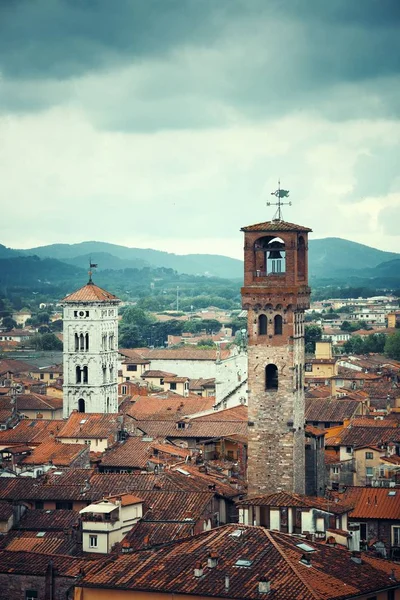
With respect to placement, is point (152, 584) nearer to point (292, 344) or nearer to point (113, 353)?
point (292, 344)

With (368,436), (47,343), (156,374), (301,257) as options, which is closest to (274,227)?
(301,257)

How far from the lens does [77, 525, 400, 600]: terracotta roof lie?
134ft

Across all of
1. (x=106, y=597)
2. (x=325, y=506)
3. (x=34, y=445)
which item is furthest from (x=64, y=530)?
(x=34, y=445)

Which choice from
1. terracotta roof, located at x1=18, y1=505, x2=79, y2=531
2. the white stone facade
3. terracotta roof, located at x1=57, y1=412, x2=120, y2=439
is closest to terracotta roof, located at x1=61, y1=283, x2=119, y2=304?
the white stone facade

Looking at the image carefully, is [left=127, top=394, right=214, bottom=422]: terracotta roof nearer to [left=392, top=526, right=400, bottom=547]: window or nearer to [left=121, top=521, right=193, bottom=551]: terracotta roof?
[left=121, top=521, right=193, bottom=551]: terracotta roof

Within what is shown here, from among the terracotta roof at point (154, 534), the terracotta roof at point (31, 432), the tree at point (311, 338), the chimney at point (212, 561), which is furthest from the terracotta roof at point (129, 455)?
the tree at point (311, 338)

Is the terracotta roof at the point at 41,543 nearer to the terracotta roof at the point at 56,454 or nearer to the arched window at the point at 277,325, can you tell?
the arched window at the point at 277,325

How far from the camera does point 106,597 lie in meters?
42.0

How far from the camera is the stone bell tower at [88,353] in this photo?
101 m

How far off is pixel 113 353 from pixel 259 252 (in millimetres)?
43273

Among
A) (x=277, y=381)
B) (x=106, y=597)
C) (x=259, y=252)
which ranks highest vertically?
(x=259, y=252)

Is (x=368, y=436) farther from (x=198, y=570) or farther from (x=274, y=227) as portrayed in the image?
(x=198, y=570)

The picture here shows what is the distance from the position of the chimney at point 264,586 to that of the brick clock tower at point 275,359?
60.0ft

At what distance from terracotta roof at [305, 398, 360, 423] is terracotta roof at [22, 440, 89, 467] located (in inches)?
579
